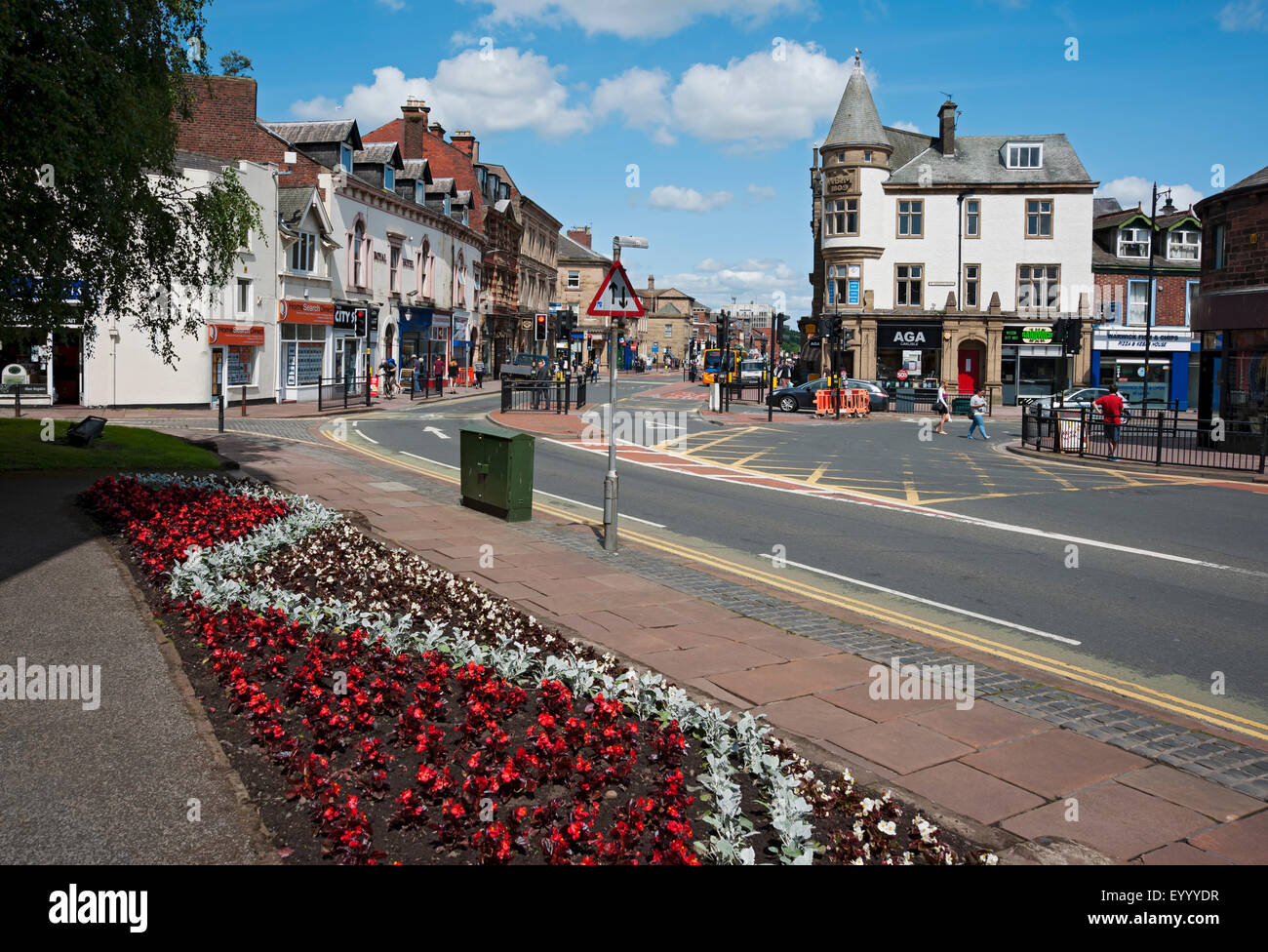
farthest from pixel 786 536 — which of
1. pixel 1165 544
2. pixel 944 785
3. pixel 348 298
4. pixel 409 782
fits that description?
pixel 348 298

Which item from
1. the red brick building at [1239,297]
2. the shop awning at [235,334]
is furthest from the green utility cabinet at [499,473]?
the shop awning at [235,334]

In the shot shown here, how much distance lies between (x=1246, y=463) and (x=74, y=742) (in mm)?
23321

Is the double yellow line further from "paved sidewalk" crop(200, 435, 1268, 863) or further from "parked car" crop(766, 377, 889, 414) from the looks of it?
"parked car" crop(766, 377, 889, 414)

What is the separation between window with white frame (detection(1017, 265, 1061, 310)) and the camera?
52.8 m

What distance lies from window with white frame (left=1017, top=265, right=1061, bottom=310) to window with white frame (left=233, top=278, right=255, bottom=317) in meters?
38.9

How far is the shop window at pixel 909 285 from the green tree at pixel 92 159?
1681 inches

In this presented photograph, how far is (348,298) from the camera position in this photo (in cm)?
4353

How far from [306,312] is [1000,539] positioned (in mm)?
31668

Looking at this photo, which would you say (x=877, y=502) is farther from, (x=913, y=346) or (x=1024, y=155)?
(x=1024, y=155)

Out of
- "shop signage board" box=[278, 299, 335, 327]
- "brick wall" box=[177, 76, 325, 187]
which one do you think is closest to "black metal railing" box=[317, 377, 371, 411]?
"shop signage board" box=[278, 299, 335, 327]

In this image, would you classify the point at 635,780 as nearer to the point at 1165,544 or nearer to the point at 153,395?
the point at 1165,544

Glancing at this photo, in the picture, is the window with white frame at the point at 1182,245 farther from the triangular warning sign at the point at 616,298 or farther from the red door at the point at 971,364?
the triangular warning sign at the point at 616,298
